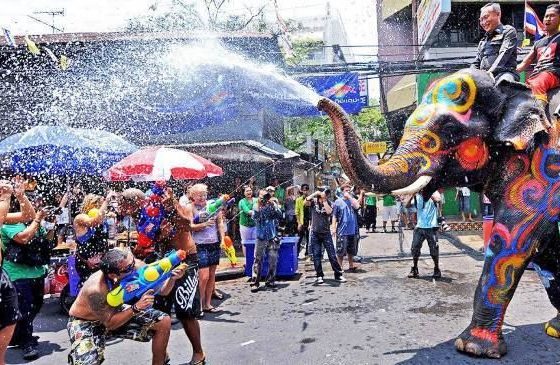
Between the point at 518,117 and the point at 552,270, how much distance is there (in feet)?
5.29

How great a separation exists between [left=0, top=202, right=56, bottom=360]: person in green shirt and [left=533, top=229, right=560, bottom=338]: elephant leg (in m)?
4.98

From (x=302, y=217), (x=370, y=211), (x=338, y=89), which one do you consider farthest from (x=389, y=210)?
(x=302, y=217)

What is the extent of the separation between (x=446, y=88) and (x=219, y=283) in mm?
5749

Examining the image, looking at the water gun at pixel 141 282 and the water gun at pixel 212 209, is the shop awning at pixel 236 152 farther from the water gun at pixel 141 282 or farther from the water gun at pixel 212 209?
the water gun at pixel 141 282

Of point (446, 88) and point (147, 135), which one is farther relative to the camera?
point (147, 135)

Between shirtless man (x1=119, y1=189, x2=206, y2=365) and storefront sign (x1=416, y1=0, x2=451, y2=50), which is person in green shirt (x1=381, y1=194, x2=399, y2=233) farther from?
shirtless man (x1=119, y1=189, x2=206, y2=365)

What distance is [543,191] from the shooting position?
14.1 feet

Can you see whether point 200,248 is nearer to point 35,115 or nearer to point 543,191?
point 543,191

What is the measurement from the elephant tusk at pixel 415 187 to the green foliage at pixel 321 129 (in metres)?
22.7

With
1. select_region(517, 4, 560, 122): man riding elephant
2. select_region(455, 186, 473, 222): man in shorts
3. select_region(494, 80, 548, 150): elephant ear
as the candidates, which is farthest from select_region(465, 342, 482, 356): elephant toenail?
select_region(455, 186, 473, 222): man in shorts

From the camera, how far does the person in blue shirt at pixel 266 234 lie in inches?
325

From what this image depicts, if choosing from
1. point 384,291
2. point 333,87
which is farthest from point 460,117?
point 333,87

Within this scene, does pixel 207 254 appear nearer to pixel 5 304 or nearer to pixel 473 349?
pixel 5 304

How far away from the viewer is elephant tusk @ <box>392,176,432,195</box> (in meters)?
4.21
